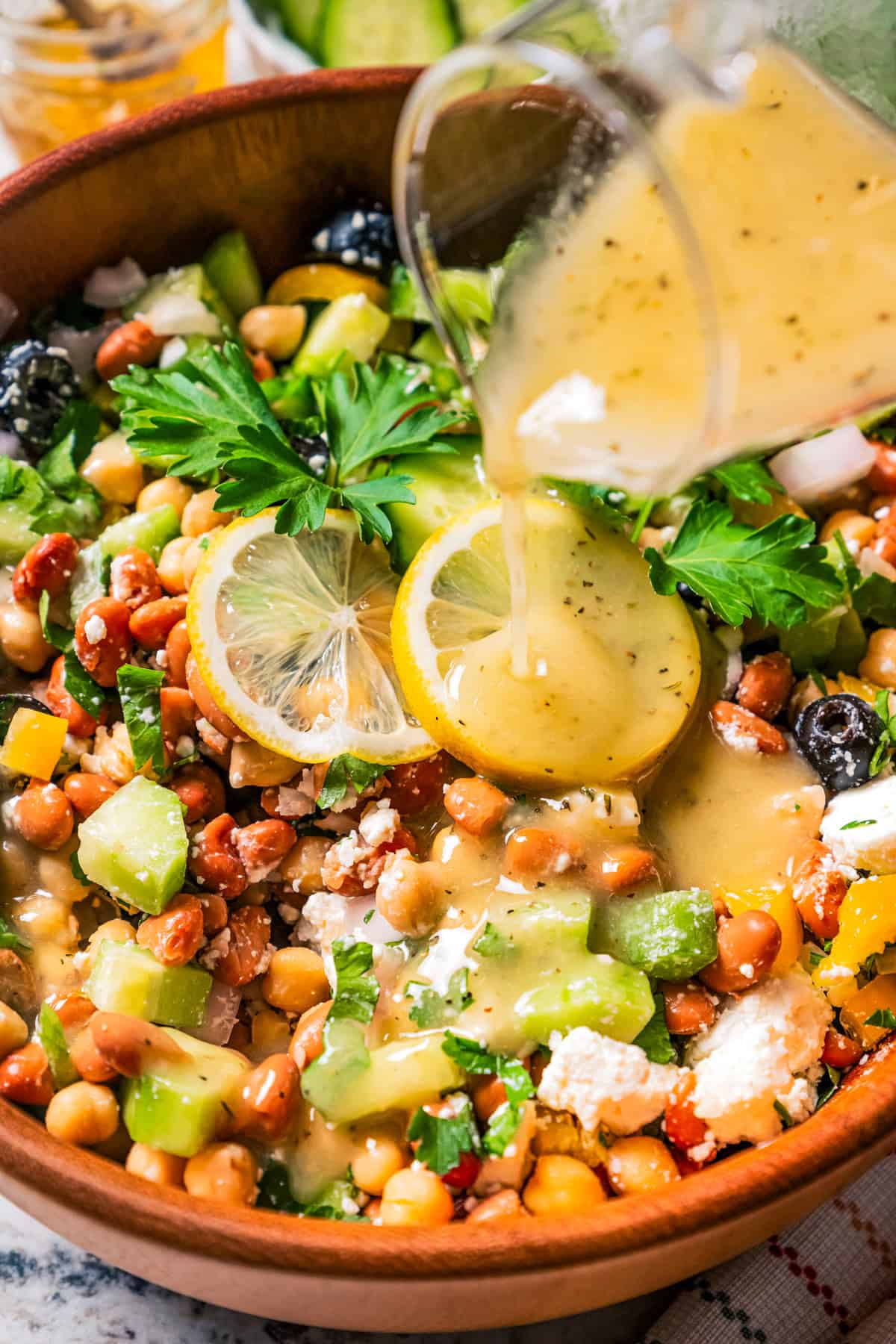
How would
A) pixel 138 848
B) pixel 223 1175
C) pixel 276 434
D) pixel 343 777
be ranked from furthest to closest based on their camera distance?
pixel 276 434, pixel 343 777, pixel 138 848, pixel 223 1175

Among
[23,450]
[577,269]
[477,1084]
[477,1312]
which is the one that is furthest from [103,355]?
[477,1312]

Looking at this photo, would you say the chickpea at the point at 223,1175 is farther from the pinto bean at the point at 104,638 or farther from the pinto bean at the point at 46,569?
the pinto bean at the point at 46,569

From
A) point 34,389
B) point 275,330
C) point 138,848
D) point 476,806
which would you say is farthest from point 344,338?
point 138,848

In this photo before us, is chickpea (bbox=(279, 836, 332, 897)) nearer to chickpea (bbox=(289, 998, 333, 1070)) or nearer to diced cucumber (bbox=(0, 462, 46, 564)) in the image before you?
chickpea (bbox=(289, 998, 333, 1070))

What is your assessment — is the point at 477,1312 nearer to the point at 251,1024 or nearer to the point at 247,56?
the point at 251,1024

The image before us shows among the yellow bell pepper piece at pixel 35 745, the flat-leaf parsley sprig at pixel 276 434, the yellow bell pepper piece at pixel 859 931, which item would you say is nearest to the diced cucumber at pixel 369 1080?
the yellow bell pepper piece at pixel 859 931

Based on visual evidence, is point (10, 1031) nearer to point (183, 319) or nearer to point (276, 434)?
point (276, 434)
